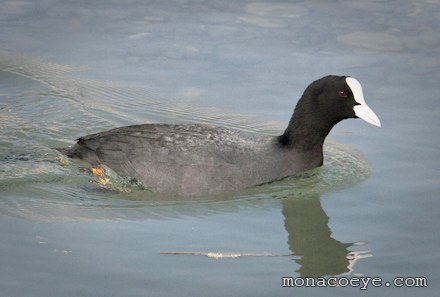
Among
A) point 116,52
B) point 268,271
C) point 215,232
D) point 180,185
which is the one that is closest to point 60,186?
point 180,185

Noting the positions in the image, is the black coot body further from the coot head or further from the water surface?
the water surface

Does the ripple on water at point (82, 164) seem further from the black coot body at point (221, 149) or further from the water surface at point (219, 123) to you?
the black coot body at point (221, 149)

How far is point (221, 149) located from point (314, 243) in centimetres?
161

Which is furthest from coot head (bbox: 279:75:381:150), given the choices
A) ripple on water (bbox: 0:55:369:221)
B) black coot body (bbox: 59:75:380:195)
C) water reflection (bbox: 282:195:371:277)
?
water reflection (bbox: 282:195:371:277)

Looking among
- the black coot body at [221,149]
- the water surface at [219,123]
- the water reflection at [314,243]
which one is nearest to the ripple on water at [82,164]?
the water surface at [219,123]

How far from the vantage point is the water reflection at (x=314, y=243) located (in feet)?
19.2

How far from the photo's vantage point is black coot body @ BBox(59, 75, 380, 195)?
24.8ft

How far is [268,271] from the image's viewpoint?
5699 mm

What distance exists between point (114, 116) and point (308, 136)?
2.41m

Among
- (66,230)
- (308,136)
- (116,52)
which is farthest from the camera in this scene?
(116,52)

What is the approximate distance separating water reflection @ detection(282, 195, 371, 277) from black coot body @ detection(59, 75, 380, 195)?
21.1 inches

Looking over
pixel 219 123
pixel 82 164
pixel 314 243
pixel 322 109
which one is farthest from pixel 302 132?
pixel 82 164

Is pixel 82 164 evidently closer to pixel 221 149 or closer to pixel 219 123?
pixel 221 149

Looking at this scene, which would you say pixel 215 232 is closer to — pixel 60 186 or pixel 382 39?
pixel 60 186
